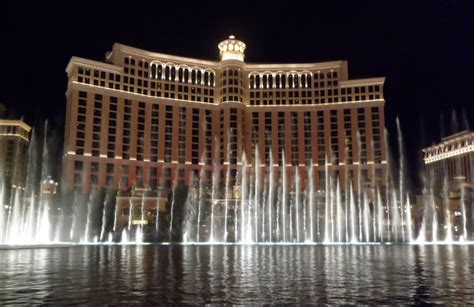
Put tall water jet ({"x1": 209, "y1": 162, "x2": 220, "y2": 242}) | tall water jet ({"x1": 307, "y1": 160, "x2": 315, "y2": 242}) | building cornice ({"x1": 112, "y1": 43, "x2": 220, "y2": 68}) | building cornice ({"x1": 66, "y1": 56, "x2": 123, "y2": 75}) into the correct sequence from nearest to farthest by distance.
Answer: tall water jet ({"x1": 209, "y1": 162, "x2": 220, "y2": 242}), tall water jet ({"x1": 307, "y1": 160, "x2": 315, "y2": 242}), building cornice ({"x1": 66, "y1": 56, "x2": 123, "y2": 75}), building cornice ({"x1": 112, "y1": 43, "x2": 220, "y2": 68})

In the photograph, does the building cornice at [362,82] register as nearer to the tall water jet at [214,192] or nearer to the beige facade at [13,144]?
the tall water jet at [214,192]

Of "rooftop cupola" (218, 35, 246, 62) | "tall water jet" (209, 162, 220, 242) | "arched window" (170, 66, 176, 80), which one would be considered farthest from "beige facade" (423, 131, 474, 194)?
"arched window" (170, 66, 176, 80)

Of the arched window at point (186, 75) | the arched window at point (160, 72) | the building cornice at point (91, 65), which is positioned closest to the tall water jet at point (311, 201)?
the arched window at point (186, 75)

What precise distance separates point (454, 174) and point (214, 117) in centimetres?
7536

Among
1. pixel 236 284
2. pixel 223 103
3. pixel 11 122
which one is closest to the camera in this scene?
pixel 236 284

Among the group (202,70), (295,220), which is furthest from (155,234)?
(202,70)

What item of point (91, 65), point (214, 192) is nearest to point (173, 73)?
point (91, 65)

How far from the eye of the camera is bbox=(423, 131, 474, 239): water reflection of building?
79.1 m

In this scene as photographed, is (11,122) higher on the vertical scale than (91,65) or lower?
lower

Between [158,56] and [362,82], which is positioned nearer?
[158,56]

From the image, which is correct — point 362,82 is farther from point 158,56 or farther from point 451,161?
point 158,56

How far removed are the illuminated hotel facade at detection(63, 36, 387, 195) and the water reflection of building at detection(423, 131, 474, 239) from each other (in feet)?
68.6

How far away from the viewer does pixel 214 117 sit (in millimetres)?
114500

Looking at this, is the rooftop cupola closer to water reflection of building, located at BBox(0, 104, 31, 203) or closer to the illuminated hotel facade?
the illuminated hotel facade
